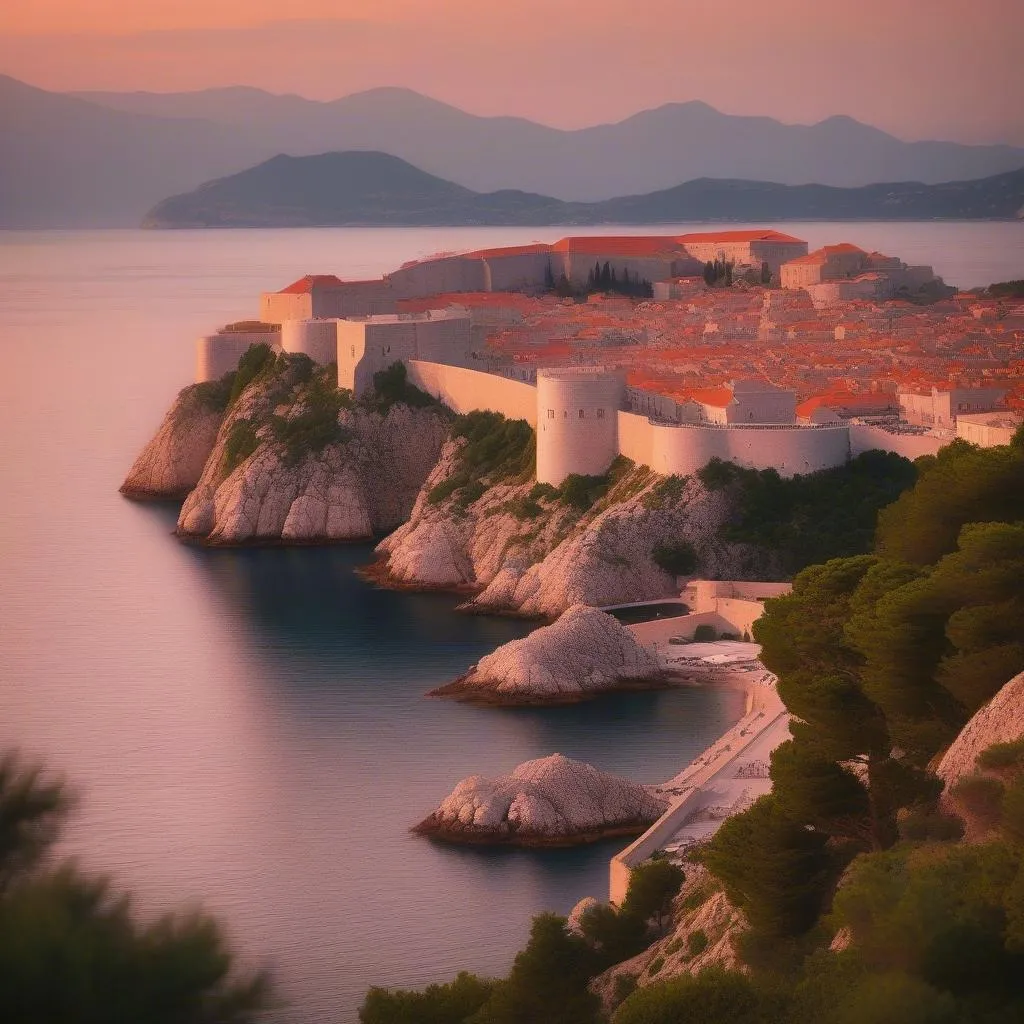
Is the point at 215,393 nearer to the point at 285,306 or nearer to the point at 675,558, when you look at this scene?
the point at 285,306

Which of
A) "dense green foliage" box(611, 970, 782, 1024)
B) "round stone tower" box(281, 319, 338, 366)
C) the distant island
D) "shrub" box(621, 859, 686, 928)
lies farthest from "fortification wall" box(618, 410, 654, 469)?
the distant island

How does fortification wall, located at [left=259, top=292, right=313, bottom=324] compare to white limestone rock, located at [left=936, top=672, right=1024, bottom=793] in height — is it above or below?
below

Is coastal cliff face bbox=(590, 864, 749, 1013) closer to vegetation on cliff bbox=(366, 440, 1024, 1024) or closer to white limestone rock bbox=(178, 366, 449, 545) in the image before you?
vegetation on cliff bbox=(366, 440, 1024, 1024)

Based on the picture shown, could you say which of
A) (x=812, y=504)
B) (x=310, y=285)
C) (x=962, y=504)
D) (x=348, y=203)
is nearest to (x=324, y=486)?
(x=310, y=285)

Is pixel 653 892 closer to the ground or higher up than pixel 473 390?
higher up

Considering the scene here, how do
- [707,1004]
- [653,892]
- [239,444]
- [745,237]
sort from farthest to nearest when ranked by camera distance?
1. [745,237]
2. [239,444]
3. [653,892]
4. [707,1004]

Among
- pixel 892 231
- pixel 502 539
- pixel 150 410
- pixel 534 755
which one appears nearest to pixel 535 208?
pixel 892 231

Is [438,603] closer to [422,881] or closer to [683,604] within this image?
[683,604]
